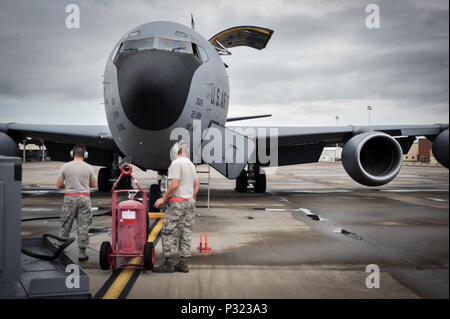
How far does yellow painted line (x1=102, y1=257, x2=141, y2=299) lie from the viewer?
12.3ft

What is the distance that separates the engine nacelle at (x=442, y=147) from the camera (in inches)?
72.0

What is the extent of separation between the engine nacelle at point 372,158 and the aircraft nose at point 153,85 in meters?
4.71

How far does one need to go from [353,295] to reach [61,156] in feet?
43.6

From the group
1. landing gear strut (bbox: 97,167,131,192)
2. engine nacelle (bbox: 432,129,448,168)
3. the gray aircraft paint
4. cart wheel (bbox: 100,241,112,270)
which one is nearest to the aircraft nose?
the gray aircraft paint

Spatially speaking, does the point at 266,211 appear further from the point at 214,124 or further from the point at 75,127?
the point at 75,127

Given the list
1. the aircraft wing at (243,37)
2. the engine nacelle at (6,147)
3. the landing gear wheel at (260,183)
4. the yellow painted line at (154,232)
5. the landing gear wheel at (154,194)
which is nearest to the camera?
the yellow painted line at (154,232)

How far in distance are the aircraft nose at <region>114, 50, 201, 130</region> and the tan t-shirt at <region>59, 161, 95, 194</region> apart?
1.82m

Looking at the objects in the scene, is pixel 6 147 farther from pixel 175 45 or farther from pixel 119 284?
pixel 119 284

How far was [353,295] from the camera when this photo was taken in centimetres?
372

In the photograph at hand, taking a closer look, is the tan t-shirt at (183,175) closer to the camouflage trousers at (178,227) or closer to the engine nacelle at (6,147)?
the camouflage trousers at (178,227)

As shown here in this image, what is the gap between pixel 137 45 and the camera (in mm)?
7457

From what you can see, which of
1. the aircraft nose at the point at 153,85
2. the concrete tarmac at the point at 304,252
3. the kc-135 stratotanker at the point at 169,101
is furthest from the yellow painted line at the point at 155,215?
the aircraft nose at the point at 153,85

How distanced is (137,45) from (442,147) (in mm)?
6533

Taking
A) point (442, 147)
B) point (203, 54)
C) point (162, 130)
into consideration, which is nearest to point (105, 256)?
point (162, 130)
